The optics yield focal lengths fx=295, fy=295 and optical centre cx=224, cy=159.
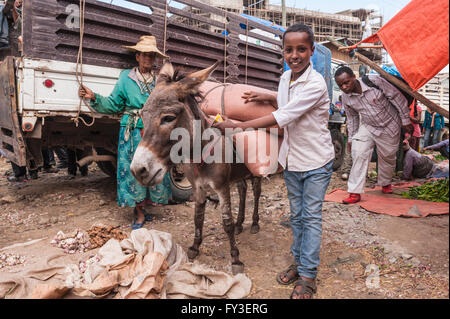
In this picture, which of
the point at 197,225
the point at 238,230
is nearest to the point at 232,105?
the point at 197,225

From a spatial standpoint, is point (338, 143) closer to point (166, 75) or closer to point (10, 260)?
point (166, 75)

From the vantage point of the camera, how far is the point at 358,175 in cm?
479

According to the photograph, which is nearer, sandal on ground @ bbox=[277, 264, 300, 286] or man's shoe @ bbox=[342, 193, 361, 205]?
sandal on ground @ bbox=[277, 264, 300, 286]

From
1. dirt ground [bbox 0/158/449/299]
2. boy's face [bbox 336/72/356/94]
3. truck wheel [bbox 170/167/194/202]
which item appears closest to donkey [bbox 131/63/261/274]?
dirt ground [bbox 0/158/449/299]

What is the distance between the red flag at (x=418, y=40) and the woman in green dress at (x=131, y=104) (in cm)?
263

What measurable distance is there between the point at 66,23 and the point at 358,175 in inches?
182

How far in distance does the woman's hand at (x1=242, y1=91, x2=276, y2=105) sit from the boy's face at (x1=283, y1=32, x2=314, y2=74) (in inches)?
16.5

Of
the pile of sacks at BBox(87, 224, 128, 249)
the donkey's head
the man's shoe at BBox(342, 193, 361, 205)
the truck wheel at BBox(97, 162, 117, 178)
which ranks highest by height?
the donkey's head

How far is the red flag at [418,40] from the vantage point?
6.38 feet

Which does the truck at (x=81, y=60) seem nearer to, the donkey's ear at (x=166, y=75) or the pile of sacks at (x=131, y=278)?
the donkey's ear at (x=166, y=75)

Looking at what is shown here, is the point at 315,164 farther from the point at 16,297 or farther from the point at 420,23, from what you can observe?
the point at 16,297

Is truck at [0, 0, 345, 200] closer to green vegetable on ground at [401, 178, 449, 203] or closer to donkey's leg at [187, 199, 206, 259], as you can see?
donkey's leg at [187, 199, 206, 259]

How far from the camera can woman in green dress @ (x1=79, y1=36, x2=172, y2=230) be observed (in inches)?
148
